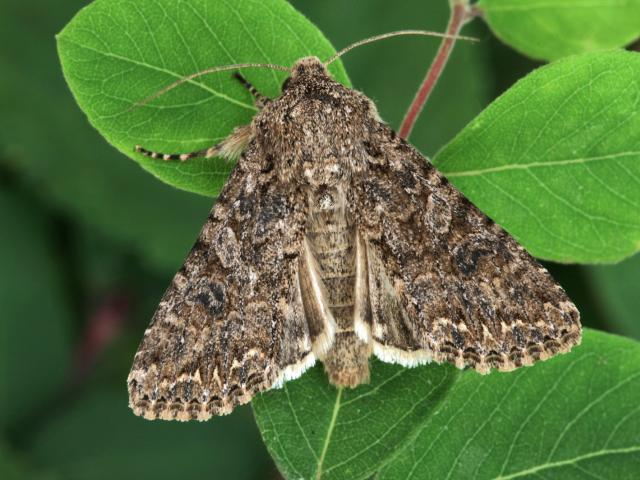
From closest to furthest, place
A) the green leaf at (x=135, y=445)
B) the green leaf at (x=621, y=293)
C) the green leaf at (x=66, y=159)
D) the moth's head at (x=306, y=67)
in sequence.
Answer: the moth's head at (x=306, y=67) < the green leaf at (x=621, y=293) < the green leaf at (x=135, y=445) < the green leaf at (x=66, y=159)

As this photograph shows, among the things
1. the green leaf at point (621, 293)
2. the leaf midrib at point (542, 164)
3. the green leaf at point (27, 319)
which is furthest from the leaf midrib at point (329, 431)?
the green leaf at point (27, 319)

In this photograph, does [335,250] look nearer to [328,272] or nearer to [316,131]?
[328,272]

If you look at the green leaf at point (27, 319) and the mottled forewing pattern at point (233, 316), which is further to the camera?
the green leaf at point (27, 319)

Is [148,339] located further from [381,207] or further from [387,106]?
[387,106]

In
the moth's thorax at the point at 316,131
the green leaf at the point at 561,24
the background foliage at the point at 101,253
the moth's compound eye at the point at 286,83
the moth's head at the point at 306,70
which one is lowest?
the background foliage at the point at 101,253

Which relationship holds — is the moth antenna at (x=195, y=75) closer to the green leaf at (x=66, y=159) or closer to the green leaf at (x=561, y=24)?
the green leaf at (x=561, y=24)

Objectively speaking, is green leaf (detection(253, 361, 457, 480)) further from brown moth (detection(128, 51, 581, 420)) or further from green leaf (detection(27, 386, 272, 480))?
green leaf (detection(27, 386, 272, 480))
